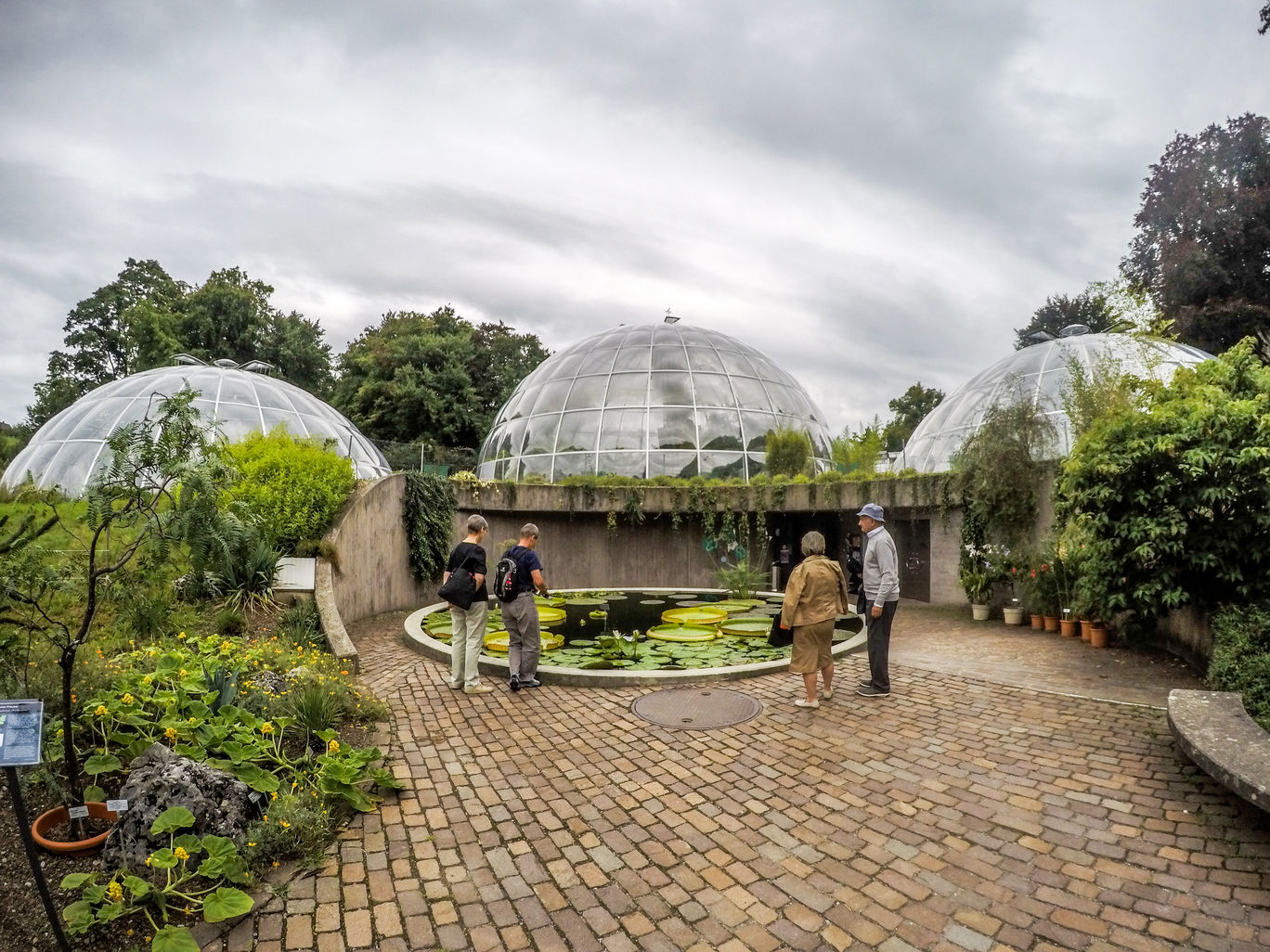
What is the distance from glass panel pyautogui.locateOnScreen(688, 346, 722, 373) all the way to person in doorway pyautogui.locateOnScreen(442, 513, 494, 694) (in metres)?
14.4

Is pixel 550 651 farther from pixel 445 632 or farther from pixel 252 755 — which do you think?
pixel 252 755

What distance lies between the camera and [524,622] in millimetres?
6805

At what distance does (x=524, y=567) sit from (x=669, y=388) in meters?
13.2

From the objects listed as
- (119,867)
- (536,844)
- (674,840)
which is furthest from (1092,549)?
(119,867)

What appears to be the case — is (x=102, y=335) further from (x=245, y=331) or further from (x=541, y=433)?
(x=541, y=433)

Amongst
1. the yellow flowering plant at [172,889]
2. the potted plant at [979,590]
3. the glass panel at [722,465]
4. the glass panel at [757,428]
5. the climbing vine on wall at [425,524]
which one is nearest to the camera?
the yellow flowering plant at [172,889]

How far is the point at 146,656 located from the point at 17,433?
114ft

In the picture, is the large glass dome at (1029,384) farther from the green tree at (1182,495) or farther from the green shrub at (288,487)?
the green shrub at (288,487)

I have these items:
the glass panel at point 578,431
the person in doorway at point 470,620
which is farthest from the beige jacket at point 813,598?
the glass panel at point 578,431

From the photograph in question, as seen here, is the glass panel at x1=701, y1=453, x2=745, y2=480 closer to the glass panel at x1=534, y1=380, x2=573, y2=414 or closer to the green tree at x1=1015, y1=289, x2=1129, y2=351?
the glass panel at x1=534, y1=380, x2=573, y2=414

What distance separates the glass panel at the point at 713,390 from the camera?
19297mm

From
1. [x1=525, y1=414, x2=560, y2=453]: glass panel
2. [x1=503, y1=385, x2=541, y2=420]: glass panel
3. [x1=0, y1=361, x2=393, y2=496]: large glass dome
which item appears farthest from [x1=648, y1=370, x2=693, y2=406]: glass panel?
[x1=0, y1=361, x2=393, y2=496]: large glass dome

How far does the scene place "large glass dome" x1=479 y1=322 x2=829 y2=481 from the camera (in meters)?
18.3

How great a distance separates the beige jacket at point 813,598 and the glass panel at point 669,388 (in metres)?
13.2
